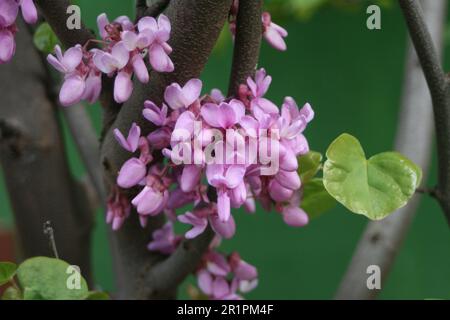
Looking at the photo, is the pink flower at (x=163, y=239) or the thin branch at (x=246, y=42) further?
the pink flower at (x=163, y=239)

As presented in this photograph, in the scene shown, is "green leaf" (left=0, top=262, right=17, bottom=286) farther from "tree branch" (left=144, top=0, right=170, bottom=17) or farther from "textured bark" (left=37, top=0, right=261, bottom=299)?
"tree branch" (left=144, top=0, right=170, bottom=17)

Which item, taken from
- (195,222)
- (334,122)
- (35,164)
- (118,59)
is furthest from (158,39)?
(334,122)

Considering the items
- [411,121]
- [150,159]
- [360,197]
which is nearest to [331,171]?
[360,197]

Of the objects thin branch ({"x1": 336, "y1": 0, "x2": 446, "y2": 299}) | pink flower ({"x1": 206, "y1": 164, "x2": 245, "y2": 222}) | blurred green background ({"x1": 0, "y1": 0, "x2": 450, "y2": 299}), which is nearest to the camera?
→ pink flower ({"x1": 206, "y1": 164, "x2": 245, "y2": 222})

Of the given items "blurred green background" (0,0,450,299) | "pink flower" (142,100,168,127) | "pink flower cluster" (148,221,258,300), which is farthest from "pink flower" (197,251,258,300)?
"blurred green background" (0,0,450,299)

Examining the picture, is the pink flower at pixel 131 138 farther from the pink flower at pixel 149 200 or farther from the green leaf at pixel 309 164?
the green leaf at pixel 309 164

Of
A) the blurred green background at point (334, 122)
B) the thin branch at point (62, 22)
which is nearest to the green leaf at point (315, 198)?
the thin branch at point (62, 22)

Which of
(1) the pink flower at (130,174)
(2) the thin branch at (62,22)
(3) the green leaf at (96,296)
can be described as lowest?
Result: (3) the green leaf at (96,296)
